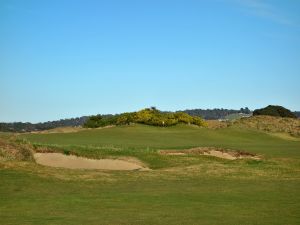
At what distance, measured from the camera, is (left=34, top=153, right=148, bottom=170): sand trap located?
34.9m

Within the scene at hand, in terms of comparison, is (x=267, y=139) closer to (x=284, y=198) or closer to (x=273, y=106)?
(x=284, y=198)

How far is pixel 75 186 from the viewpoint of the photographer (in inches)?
893

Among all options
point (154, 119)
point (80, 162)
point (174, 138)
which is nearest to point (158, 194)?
point (80, 162)

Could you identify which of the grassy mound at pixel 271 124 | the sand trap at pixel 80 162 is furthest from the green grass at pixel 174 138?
the grassy mound at pixel 271 124

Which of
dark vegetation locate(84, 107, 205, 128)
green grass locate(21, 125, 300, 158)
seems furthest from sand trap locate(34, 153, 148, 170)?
dark vegetation locate(84, 107, 205, 128)

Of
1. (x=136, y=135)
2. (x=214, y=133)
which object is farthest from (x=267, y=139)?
(x=136, y=135)

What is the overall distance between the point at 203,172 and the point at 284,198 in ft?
34.8

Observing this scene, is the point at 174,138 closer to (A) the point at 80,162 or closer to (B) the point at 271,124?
(A) the point at 80,162

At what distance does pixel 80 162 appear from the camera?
35719 mm

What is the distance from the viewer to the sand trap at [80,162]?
34.9 m

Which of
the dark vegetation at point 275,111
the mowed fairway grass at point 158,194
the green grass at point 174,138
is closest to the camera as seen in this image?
the mowed fairway grass at point 158,194

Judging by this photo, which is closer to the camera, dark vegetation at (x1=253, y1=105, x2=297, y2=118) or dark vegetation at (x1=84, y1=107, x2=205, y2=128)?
dark vegetation at (x1=84, y1=107, x2=205, y2=128)

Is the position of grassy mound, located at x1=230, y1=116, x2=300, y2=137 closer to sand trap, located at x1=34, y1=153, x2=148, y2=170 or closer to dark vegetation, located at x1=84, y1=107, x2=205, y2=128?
dark vegetation, located at x1=84, y1=107, x2=205, y2=128

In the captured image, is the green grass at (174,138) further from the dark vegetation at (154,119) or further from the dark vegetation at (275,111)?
the dark vegetation at (275,111)
